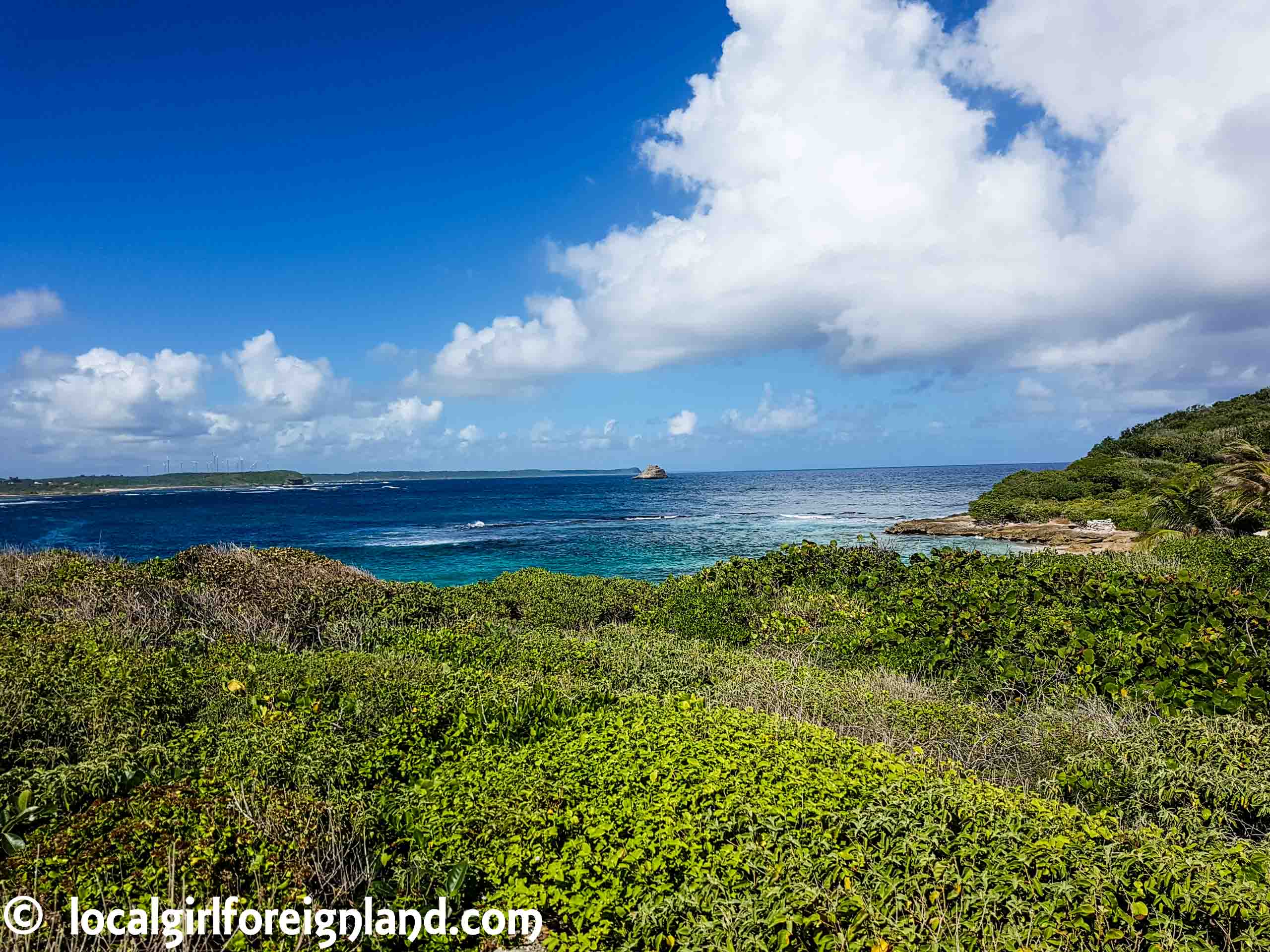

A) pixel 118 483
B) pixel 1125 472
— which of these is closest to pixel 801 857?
pixel 1125 472

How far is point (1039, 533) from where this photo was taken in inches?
1420

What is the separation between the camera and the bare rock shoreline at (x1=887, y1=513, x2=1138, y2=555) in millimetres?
30547

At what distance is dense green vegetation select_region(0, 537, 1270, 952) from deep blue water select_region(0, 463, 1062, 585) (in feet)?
55.4

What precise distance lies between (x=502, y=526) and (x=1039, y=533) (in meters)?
38.1

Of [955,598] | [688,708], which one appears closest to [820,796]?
[688,708]

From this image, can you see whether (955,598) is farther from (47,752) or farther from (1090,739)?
(47,752)

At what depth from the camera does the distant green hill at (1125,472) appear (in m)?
39.1

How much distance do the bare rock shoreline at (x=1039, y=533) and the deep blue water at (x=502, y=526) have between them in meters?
1.94

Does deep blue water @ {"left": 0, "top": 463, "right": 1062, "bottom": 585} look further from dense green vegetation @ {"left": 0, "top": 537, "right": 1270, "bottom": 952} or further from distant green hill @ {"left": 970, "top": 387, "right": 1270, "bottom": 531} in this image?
dense green vegetation @ {"left": 0, "top": 537, "right": 1270, "bottom": 952}

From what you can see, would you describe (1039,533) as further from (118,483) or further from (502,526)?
(118,483)

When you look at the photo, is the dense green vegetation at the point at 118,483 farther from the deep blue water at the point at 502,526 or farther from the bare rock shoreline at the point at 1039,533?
the bare rock shoreline at the point at 1039,533

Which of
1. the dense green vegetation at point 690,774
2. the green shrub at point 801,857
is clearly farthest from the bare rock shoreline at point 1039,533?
the green shrub at point 801,857

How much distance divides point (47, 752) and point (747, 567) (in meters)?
11.8

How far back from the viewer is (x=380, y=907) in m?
3.80
